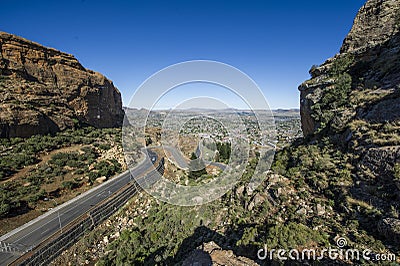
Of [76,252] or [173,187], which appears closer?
[76,252]

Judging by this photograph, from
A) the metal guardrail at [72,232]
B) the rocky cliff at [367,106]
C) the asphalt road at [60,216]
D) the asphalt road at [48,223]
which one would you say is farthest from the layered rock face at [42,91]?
the rocky cliff at [367,106]

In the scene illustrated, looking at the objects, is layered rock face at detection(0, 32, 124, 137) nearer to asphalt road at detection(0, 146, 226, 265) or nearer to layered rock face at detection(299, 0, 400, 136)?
asphalt road at detection(0, 146, 226, 265)

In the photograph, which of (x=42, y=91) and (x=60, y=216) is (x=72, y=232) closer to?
(x=60, y=216)

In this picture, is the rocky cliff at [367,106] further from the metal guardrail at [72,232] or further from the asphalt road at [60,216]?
the metal guardrail at [72,232]

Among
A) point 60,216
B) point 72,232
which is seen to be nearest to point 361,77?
point 72,232

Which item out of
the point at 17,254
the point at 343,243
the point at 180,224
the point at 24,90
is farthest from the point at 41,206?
the point at 24,90

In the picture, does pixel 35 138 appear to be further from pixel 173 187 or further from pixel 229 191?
Result: pixel 229 191
